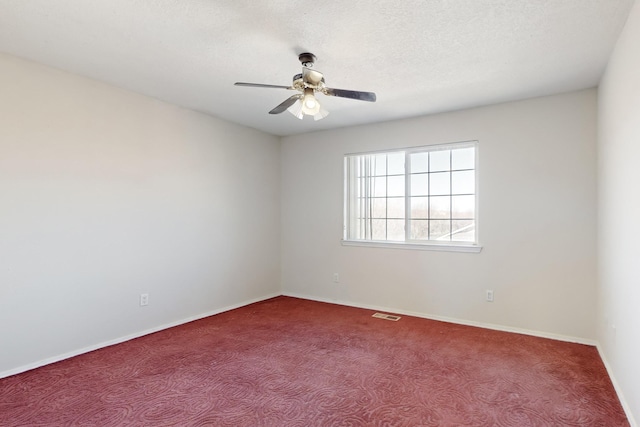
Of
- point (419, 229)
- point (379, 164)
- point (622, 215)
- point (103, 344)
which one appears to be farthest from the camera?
point (379, 164)

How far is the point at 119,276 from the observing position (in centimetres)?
339

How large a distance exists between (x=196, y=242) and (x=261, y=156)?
165 centimetres

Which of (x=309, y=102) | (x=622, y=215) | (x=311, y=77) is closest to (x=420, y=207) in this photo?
(x=622, y=215)

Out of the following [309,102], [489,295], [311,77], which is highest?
[311,77]

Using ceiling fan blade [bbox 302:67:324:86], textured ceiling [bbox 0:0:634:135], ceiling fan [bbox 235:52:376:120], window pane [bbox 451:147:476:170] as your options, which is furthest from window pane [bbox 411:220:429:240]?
ceiling fan blade [bbox 302:67:324:86]

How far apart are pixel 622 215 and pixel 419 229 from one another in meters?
2.21

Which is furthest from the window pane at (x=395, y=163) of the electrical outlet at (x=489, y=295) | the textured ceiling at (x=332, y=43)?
the electrical outlet at (x=489, y=295)

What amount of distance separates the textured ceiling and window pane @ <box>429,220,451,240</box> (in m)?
1.48

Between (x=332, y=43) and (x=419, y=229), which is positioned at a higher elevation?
(x=332, y=43)

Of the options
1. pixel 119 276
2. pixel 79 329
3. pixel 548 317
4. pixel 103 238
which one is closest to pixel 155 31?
pixel 103 238

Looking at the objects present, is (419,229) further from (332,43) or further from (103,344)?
(103,344)

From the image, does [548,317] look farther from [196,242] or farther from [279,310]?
[196,242]

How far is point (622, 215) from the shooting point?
7.66 ft

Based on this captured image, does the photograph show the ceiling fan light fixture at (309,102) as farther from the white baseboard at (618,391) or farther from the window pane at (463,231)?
the white baseboard at (618,391)
